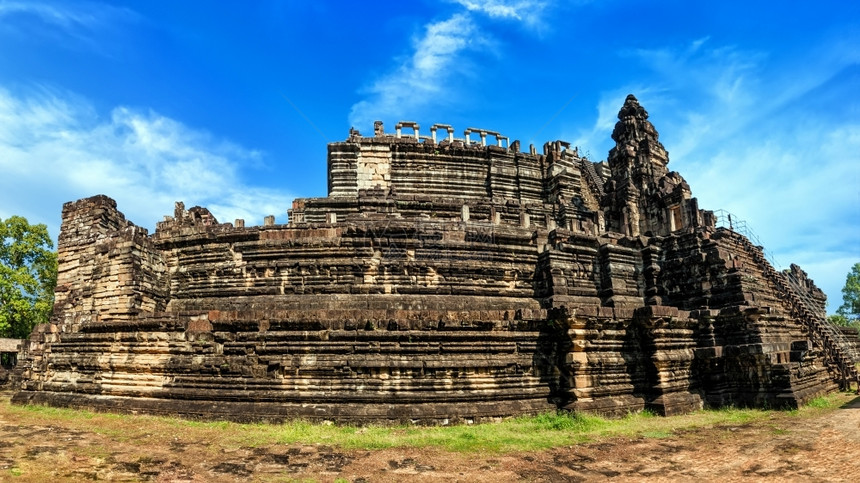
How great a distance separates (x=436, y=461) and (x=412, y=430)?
2531 mm

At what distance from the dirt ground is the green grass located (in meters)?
0.40

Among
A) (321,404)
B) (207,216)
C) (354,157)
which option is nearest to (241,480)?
(321,404)

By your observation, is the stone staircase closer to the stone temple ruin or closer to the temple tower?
the stone temple ruin

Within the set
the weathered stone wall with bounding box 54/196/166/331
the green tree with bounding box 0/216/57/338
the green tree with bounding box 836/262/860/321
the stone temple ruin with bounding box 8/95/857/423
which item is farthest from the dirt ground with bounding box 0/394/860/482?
the green tree with bounding box 836/262/860/321

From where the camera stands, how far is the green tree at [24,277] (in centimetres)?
2981

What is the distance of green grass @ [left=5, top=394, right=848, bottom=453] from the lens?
394 inches

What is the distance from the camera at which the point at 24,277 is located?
99.1ft

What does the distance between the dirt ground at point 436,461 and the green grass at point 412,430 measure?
401mm

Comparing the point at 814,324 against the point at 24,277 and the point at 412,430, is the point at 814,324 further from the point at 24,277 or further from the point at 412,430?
the point at 24,277

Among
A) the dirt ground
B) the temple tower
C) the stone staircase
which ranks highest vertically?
the temple tower

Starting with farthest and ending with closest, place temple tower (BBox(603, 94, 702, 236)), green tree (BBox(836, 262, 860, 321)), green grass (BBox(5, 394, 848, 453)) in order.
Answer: green tree (BBox(836, 262, 860, 321)) → temple tower (BBox(603, 94, 702, 236)) → green grass (BBox(5, 394, 848, 453))

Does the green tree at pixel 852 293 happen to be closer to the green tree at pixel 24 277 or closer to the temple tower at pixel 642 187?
the temple tower at pixel 642 187

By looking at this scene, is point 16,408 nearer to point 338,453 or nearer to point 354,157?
point 338,453

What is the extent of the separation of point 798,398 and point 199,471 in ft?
51.1
